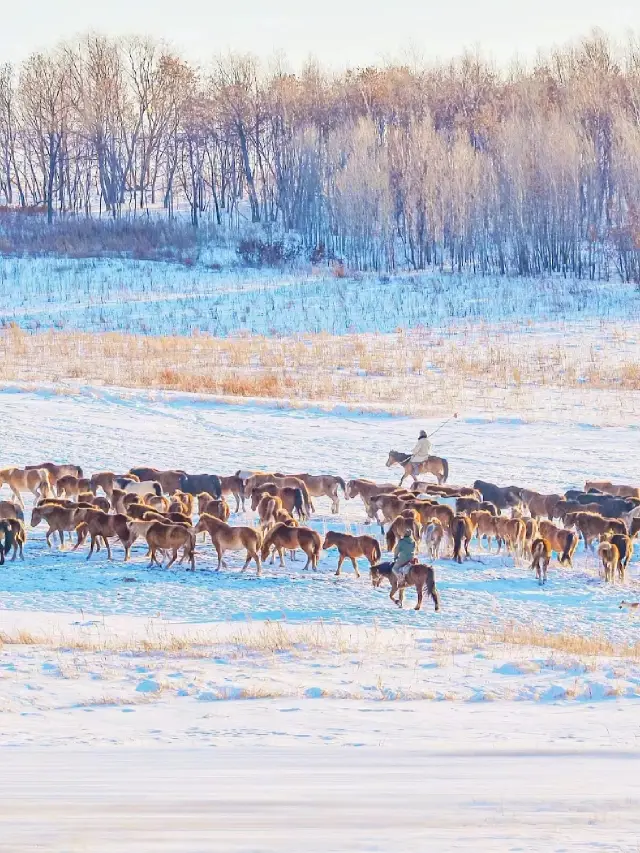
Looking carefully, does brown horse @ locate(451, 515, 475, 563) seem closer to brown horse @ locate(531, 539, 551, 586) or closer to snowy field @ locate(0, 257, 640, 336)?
brown horse @ locate(531, 539, 551, 586)

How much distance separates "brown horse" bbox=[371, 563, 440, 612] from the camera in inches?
→ 480

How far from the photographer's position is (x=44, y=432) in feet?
75.5

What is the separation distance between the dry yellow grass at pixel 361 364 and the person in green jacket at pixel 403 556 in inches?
590

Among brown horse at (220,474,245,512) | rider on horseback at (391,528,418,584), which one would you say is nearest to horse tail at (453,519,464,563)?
rider on horseback at (391,528,418,584)

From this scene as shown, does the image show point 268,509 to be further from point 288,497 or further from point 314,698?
point 314,698

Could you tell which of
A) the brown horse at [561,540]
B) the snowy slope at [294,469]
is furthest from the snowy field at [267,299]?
the brown horse at [561,540]

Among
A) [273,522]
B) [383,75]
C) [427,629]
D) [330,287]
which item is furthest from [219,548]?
[383,75]

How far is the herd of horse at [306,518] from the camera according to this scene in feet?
45.1

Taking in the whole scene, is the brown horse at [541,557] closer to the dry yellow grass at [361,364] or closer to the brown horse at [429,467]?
the brown horse at [429,467]

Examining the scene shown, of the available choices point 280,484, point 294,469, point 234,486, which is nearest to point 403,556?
point 280,484

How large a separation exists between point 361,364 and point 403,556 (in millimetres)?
23008

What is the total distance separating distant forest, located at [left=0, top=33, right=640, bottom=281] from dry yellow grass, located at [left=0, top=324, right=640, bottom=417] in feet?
64.4

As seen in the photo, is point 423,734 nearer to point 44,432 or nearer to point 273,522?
point 273,522

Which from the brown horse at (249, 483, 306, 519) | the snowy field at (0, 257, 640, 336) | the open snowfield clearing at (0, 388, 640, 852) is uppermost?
the snowy field at (0, 257, 640, 336)
